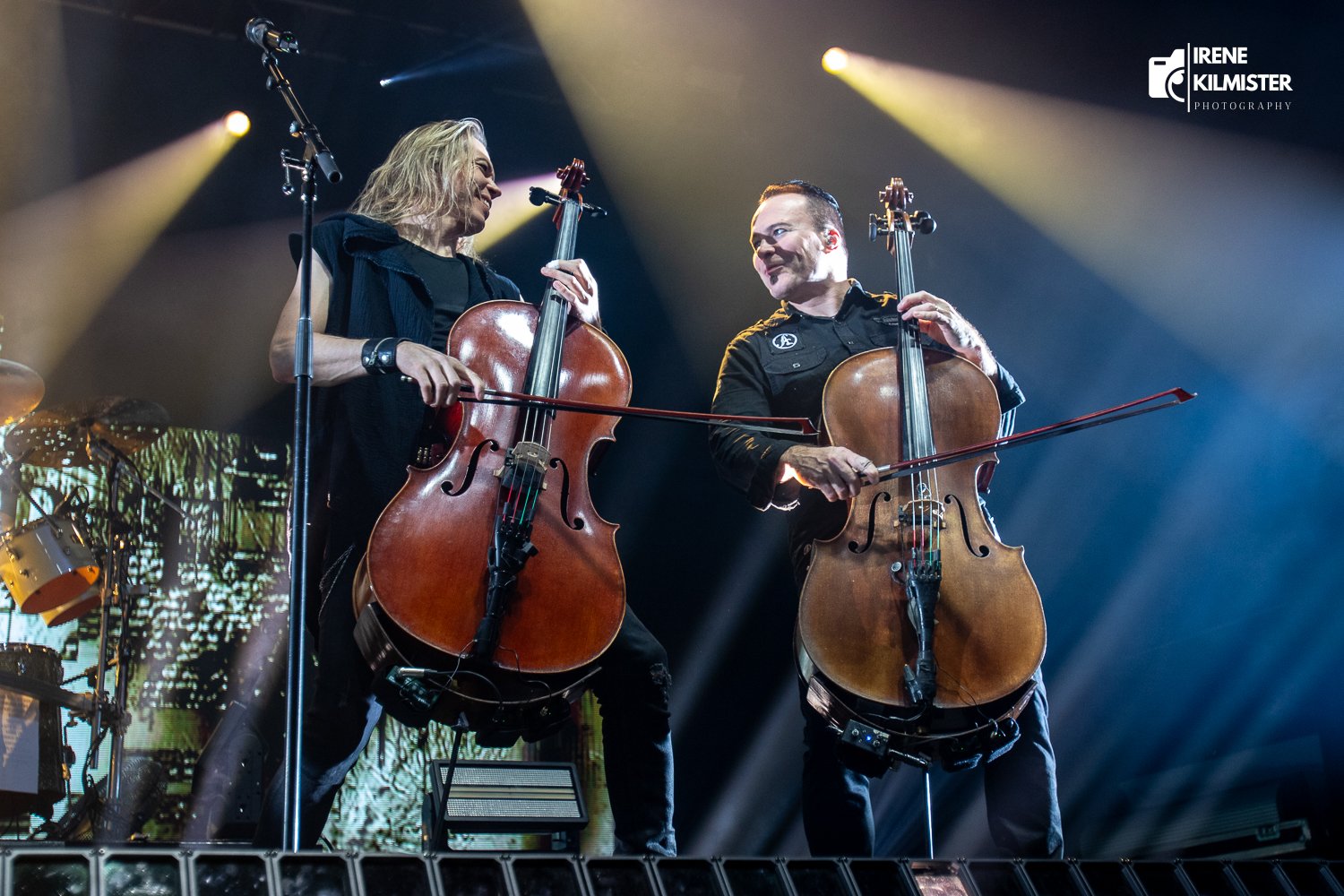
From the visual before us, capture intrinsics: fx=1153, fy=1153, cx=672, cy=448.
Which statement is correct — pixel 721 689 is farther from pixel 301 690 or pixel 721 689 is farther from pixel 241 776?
pixel 301 690

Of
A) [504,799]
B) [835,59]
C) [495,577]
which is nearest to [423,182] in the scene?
[495,577]

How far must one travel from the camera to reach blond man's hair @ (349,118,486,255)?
3.13 meters

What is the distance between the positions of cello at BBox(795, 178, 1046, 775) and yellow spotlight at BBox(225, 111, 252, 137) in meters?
2.94

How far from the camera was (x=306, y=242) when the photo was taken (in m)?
2.44

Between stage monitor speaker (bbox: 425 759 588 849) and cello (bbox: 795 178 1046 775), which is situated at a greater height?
cello (bbox: 795 178 1046 775)

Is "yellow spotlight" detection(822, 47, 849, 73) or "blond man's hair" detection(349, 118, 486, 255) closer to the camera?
"blond man's hair" detection(349, 118, 486, 255)

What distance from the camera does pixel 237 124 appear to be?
451 centimetres

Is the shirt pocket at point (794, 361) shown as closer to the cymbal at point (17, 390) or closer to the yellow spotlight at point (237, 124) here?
the yellow spotlight at point (237, 124)

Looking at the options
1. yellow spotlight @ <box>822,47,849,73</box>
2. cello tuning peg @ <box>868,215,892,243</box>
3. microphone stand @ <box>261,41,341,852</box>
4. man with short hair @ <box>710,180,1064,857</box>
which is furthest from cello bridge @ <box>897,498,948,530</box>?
yellow spotlight @ <box>822,47,849,73</box>

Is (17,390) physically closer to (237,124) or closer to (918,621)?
(237,124)

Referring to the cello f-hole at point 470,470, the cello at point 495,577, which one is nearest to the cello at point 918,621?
the cello at point 495,577

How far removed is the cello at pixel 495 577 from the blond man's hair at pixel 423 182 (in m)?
0.70

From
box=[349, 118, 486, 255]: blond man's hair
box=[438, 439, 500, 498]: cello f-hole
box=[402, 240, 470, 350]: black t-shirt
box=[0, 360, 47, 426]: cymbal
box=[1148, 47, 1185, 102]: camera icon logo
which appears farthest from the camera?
box=[1148, 47, 1185, 102]: camera icon logo

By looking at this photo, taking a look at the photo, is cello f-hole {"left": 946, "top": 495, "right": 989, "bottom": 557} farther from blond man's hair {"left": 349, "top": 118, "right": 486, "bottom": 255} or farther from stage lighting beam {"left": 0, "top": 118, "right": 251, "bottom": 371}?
stage lighting beam {"left": 0, "top": 118, "right": 251, "bottom": 371}
